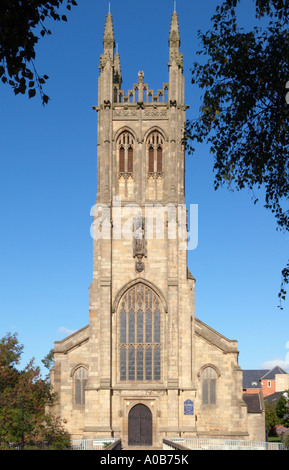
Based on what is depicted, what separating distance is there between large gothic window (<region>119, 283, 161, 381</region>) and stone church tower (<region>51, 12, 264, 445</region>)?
6 centimetres

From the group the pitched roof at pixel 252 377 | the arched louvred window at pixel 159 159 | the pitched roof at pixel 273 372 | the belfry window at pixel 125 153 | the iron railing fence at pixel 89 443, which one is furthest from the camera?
the pitched roof at pixel 273 372

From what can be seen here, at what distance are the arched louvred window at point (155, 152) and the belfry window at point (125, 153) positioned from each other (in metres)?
1.17

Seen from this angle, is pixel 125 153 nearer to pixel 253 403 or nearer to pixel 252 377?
pixel 253 403

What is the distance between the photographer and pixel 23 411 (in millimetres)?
30203

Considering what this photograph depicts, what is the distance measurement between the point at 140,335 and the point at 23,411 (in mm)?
11821

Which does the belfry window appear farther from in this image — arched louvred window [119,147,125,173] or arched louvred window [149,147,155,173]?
arched louvred window [149,147,155,173]

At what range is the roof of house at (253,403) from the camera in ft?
142

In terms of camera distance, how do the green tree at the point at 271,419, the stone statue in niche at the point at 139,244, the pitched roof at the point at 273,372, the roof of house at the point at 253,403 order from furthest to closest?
the pitched roof at the point at 273,372 → the green tree at the point at 271,419 → the roof of house at the point at 253,403 → the stone statue in niche at the point at 139,244

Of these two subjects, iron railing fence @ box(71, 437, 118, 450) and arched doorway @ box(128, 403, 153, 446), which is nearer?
iron railing fence @ box(71, 437, 118, 450)

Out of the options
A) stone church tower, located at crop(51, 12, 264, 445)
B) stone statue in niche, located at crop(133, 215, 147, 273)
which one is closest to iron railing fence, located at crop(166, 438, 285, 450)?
stone church tower, located at crop(51, 12, 264, 445)

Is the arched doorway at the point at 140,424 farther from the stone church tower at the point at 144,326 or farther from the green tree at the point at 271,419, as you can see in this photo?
the green tree at the point at 271,419

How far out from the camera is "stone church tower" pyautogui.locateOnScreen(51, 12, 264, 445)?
129 ft

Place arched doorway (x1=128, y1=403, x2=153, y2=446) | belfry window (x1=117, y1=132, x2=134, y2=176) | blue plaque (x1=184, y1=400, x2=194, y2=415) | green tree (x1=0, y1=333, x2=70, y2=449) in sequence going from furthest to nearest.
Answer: belfry window (x1=117, y1=132, x2=134, y2=176)
arched doorway (x1=128, y1=403, x2=153, y2=446)
blue plaque (x1=184, y1=400, x2=194, y2=415)
green tree (x1=0, y1=333, x2=70, y2=449)

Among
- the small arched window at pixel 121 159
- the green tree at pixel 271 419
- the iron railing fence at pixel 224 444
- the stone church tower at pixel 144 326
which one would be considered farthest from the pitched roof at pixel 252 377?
the iron railing fence at pixel 224 444
